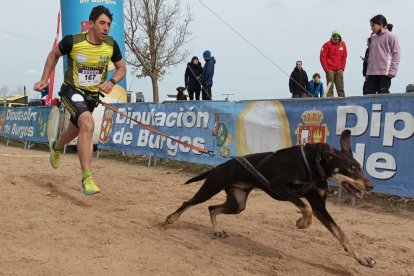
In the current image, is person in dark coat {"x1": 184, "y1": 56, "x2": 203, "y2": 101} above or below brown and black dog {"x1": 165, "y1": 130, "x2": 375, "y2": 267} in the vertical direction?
above

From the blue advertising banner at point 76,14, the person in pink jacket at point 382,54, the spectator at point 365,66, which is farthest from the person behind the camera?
the blue advertising banner at point 76,14

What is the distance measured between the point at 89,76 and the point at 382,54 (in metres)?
4.69

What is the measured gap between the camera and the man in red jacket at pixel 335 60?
9406 mm

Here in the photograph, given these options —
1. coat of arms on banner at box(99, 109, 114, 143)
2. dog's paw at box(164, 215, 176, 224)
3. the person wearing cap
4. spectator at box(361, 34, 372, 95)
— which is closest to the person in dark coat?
the person wearing cap

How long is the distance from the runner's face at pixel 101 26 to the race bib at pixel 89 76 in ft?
1.27

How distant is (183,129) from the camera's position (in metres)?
9.37

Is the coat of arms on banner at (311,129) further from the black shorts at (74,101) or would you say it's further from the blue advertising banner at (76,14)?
the blue advertising banner at (76,14)

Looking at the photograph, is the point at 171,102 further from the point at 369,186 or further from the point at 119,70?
the point at 369,186

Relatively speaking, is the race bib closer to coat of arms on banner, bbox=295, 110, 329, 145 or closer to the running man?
the running man

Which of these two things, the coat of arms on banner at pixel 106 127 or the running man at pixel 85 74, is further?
the coat of arms on banner at pixel 106 127

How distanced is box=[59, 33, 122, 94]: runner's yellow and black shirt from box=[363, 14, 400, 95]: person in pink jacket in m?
4.32

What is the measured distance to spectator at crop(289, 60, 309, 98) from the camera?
11.9 meters

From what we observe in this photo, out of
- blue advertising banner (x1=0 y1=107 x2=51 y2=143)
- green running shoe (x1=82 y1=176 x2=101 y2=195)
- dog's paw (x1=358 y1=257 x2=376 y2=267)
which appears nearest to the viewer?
dog's paw (x1=358 y1=257 x2=376 y2=267)

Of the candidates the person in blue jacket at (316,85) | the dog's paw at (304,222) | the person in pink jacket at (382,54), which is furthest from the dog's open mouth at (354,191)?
the person in blue jacket at (316,85)
